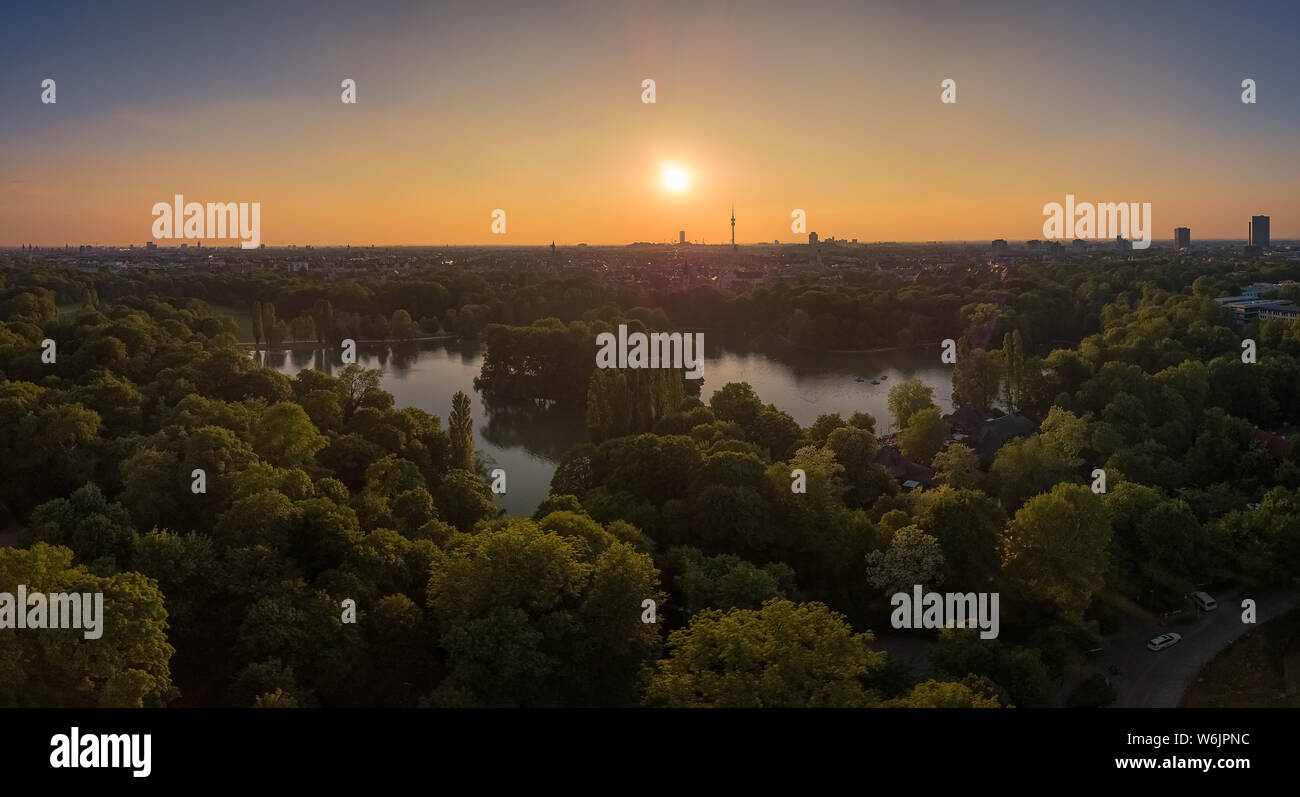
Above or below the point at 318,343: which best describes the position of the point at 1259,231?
above

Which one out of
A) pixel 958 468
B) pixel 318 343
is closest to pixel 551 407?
pixel 958 468

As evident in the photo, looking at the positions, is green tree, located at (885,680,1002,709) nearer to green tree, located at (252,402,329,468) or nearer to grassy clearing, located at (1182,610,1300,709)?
grassy clearing, located at (1182,610,1300,709)

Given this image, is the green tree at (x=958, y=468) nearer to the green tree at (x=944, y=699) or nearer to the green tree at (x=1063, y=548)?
the green tree at (x=1063, y=548)

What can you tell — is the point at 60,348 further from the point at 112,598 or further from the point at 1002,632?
the point at 1002,632

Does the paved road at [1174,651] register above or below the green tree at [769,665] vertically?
below

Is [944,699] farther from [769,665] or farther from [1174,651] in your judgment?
[1174,651]

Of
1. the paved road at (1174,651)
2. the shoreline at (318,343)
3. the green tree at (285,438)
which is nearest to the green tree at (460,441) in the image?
the green tree at (285,438)
